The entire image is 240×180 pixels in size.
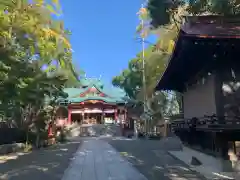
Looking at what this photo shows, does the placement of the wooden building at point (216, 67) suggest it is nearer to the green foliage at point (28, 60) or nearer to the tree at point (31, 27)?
the green foliage at point (28, 60)

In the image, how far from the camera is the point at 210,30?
30.5ft

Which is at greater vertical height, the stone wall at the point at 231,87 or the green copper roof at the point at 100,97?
the green copper roof at the point at 100,97

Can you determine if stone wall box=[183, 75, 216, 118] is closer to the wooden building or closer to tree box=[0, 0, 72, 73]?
the wooden building

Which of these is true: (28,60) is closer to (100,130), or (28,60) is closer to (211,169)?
(211,169)

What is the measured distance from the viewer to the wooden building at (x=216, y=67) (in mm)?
8945

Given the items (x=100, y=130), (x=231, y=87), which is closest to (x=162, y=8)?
(x=231, y=87)

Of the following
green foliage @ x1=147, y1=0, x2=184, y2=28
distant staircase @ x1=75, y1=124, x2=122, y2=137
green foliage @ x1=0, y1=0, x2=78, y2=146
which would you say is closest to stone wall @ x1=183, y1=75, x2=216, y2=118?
green foliage @ x1=147, y1=0, x2=184, y2=28

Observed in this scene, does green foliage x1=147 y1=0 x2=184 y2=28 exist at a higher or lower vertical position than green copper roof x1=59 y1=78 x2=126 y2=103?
lower

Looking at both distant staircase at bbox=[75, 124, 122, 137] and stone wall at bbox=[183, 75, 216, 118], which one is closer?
stone wall at bbox=[183, 75, 216, 118]

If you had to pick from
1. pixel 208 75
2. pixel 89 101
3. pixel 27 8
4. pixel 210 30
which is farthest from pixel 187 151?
pixel 89 101

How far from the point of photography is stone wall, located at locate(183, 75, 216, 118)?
11.0m

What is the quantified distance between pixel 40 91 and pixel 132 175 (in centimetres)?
943

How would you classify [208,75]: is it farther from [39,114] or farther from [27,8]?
[39,114]

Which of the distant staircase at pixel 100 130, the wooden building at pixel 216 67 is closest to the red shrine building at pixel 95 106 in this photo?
the distant staircase at pixel 100 130
